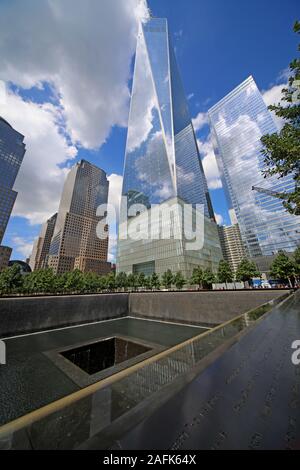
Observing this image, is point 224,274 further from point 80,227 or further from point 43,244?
point 43,244

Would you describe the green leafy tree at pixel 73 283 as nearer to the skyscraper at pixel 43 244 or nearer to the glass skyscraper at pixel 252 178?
the glass skyscraper at pixel 252 178

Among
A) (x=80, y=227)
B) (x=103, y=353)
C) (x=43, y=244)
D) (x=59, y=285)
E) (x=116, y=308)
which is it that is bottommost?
(x=103, y=353)

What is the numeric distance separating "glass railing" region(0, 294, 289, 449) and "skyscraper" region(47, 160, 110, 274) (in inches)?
4147

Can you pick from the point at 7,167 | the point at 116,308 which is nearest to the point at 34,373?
the point at 116,308

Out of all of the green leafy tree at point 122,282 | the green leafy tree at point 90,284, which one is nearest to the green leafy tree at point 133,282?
the green leafy tree at point 122,282

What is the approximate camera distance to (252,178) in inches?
3120

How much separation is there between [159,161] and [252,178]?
149 feet

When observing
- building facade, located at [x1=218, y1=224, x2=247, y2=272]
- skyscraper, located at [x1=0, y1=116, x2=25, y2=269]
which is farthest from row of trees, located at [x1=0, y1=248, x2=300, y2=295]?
building facade, located at [x1=218, y1=224, x2=247, y2=272]

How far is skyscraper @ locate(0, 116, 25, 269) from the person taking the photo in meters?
83.3

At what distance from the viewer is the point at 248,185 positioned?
8006 cm

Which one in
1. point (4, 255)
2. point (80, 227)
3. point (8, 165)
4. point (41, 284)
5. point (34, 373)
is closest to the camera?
point (34, 373)
